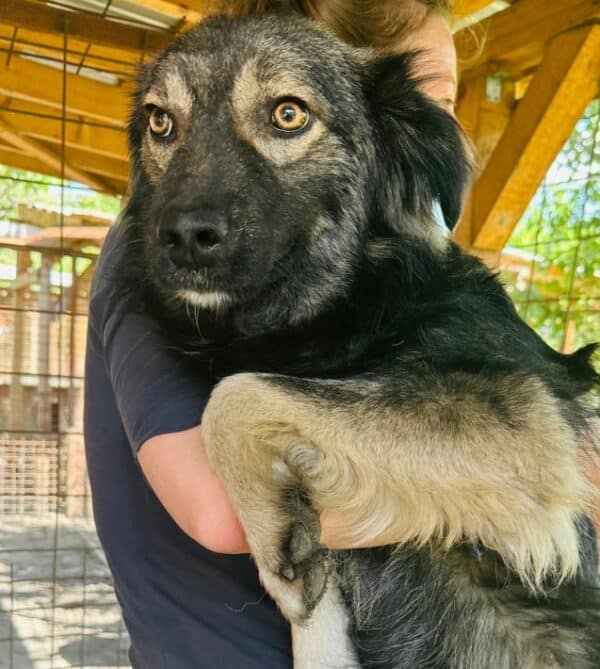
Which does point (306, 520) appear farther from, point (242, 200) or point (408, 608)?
point (242, 200)

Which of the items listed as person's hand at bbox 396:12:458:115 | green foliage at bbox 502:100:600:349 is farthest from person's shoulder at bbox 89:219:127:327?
green foliage at bbox 502:100:600:349

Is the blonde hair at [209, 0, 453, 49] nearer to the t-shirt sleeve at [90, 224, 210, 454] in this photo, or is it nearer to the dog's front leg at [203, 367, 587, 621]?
the t-shirt sleeve at [90, 224, 210, 454]

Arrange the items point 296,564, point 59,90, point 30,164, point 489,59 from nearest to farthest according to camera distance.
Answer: point 296,564 < point 489,59 < point 59,90 < point 30,164

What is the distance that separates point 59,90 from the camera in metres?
4.87

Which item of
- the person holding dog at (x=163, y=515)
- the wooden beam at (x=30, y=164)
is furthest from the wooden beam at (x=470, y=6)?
the wooden beam at (x=30, y=164)

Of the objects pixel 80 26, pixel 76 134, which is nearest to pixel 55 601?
pixel 76 134

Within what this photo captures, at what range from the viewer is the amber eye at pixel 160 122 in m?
1.90

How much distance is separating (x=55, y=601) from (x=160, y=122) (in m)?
4.30

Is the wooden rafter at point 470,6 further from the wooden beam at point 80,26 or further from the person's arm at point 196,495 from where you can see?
the person's arm at point 196,495

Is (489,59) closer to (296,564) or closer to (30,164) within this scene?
(296,564)

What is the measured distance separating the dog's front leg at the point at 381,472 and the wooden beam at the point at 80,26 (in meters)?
2.70

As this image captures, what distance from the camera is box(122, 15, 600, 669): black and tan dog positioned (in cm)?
139

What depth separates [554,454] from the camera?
1391mm

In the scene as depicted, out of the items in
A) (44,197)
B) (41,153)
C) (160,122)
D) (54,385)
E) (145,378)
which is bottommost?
(54,385)
